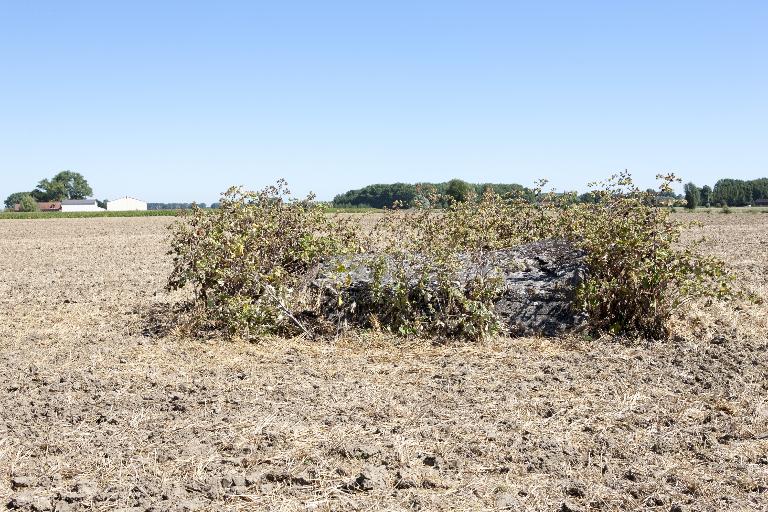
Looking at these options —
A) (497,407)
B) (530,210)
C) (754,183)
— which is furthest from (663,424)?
(754,183)

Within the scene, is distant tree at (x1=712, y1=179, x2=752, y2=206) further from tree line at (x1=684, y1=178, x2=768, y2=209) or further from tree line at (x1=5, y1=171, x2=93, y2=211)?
tree line at (x1=5, y1=171, x2=93, y2=211)

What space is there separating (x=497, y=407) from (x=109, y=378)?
130 inches

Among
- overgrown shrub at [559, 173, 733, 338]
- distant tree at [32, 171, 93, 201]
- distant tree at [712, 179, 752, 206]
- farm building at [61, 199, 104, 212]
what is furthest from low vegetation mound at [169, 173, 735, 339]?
distant tree at [32, 171, 93, 201]

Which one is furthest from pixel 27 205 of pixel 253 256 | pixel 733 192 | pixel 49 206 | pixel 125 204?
pixel 253 256

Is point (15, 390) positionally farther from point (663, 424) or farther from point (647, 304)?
point (647, 304)

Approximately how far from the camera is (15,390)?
18.6 ft

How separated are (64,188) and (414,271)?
4838 inches

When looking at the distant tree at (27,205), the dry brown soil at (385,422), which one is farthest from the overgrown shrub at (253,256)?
the distant tree at (27,205)

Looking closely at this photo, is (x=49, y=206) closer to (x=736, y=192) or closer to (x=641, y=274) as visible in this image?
(x=736, y=192)

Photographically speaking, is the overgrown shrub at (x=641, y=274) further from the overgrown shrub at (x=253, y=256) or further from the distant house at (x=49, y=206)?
the distant house at (x=49, y=206)

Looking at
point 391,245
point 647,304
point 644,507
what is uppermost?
point 391,245

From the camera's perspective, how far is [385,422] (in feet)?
15.7

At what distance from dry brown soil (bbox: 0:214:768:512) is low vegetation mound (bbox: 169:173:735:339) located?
0.45 metres

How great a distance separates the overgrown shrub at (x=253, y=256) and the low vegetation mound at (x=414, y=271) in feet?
0.05
